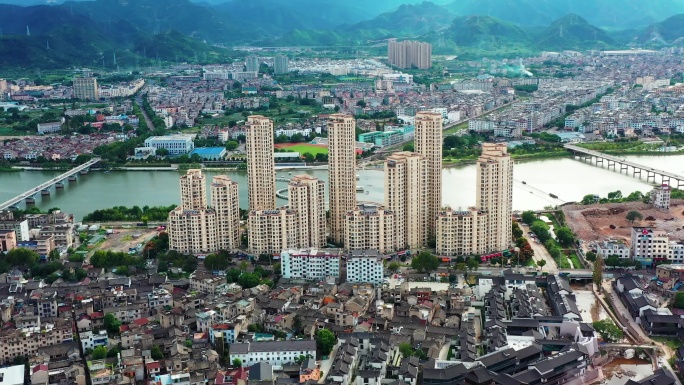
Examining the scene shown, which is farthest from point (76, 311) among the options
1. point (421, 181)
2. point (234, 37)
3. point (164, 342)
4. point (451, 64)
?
point (234, 37)

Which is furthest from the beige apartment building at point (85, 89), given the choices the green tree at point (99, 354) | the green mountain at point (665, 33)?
the green mountain at point (665, 33)

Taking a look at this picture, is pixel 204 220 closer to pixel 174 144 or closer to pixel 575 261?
pixel 575 261

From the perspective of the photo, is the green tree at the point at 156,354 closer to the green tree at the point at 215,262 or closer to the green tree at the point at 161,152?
the green tree at the point at 215,262

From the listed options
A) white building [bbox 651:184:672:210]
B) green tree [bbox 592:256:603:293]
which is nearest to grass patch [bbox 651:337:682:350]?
green tree [bbox 592:256:603:293]

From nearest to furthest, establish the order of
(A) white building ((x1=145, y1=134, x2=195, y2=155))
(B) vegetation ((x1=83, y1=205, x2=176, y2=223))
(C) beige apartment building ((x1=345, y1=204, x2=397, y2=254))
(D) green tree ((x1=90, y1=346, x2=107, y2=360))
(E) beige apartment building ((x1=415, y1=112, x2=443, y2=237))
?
(D) green tree ((x1=90, y1=346, x2=107, y2=360))
(C) beige apartment building ((x1=345, y1=204, x2=397, y2=254))
(E) beige apartment building ((x1=415, y1=112, x2=443, y2=237))
(B) vegetation ((x1=83, y1=205, x2=176, y2=223))
(A) white building ((x1=145, y1=134, x2=195, y2=155))

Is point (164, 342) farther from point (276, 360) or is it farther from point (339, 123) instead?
point (339, 123)

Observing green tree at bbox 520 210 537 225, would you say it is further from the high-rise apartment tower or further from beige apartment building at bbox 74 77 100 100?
beige apartment building at bbox 74 77 100 100
